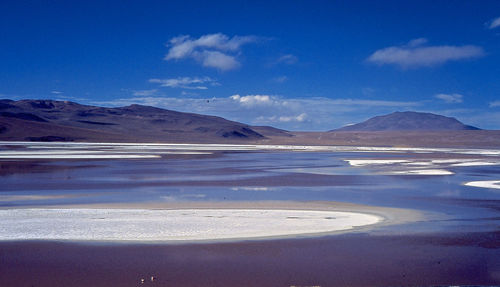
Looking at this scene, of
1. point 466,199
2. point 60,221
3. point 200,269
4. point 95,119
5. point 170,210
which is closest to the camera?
point 200,269

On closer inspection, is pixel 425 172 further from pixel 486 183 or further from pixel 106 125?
pixel 106 125

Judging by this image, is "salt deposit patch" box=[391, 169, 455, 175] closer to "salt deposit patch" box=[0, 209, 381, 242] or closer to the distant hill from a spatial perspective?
"salt deposit patch" box=[0, 209, 381, 242]

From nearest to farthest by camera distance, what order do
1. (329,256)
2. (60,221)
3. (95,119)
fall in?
(329,256)
(60,221)
(95,119)

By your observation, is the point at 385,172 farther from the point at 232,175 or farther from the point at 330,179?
the point at 232,175

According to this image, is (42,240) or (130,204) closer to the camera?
(42,240)

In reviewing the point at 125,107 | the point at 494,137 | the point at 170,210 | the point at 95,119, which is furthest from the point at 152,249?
the point at 125,107

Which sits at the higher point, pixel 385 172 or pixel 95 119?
pixel 95 119

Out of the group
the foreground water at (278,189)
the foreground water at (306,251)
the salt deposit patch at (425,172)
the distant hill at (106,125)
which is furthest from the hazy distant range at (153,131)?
the foreground water at (306,251)

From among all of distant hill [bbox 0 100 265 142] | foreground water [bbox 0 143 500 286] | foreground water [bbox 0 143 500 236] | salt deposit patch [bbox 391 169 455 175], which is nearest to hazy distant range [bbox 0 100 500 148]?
distant hill [bbox 0 100 265 142]
